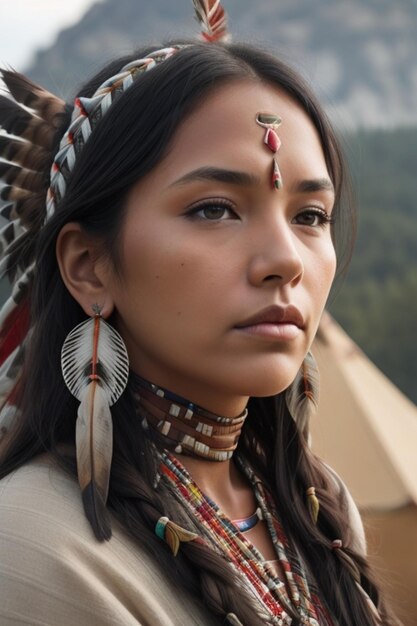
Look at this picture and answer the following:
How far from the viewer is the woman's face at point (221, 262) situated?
6.31 feet

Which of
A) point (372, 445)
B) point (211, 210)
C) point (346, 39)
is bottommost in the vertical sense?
point (372, 445)

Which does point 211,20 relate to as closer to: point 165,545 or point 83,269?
point 83,269

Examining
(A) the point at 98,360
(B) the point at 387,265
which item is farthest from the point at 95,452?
(B) the point at 387,265

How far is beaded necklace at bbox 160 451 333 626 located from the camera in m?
2.05

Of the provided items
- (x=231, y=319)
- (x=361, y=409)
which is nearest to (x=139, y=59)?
(x=231, y=319)

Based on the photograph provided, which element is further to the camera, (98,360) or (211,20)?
(211,20)

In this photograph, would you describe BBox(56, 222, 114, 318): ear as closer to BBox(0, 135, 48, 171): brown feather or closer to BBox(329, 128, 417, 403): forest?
BBox(0, 135, 48, 171): brown feather

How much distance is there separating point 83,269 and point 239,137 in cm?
39

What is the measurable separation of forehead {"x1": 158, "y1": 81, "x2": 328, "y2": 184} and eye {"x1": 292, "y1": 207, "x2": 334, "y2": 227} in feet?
0.22

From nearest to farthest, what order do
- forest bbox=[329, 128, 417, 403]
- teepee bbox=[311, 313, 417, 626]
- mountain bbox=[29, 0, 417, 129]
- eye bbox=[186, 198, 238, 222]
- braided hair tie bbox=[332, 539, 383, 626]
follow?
eye bbox=[186, 198, 238, 222], braided hair tie bbox=[332, 539, 383, 626], teepee bbox=[311, 313, 417, 626], forest bbox=[329, 128, 417, 403], mountain bbox=[29, 0, 417, 129]

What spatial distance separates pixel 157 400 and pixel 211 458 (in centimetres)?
18

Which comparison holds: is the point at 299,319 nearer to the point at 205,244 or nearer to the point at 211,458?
the point at 205,244

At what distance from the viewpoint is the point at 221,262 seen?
1.92 m

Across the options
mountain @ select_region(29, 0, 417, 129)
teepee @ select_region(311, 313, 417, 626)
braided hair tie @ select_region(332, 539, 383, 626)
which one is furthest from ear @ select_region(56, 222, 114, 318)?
mountain @ select_region(29, 0, 417, 129)
